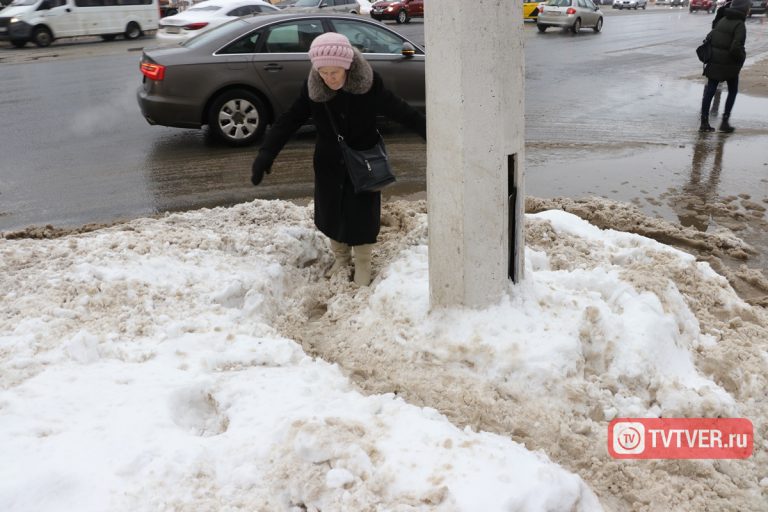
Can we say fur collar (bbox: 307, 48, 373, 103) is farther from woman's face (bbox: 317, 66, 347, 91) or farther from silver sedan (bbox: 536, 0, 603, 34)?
silver sedan (bbox: 536, 0, 603, 34)

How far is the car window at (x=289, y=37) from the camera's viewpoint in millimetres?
9109

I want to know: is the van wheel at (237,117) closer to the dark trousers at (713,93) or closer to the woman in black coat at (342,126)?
the woman in black coat at (342,126)

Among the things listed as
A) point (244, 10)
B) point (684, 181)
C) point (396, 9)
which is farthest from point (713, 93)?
point (396, 9)

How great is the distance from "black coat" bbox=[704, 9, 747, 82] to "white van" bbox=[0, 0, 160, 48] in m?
20.6

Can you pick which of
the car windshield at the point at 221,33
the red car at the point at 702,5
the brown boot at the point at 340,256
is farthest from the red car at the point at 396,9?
the red car at the point at 702,5

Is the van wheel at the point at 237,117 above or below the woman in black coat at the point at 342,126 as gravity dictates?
below

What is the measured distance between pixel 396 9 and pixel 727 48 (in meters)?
22.4

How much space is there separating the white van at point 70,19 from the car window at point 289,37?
55.6 ft

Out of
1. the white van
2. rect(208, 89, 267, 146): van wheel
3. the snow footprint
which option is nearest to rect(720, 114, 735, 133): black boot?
rect(208, 89, 267, 146): van wheel

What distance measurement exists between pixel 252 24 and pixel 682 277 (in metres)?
6.80

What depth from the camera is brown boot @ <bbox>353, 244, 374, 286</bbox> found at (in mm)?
4562

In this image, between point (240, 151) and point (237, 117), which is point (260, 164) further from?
point (237, 117)

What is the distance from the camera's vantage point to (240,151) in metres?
8.77

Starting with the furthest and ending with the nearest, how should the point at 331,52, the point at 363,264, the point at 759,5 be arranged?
the point at 759,5 → the point at 363,264 → the point at 331,52
